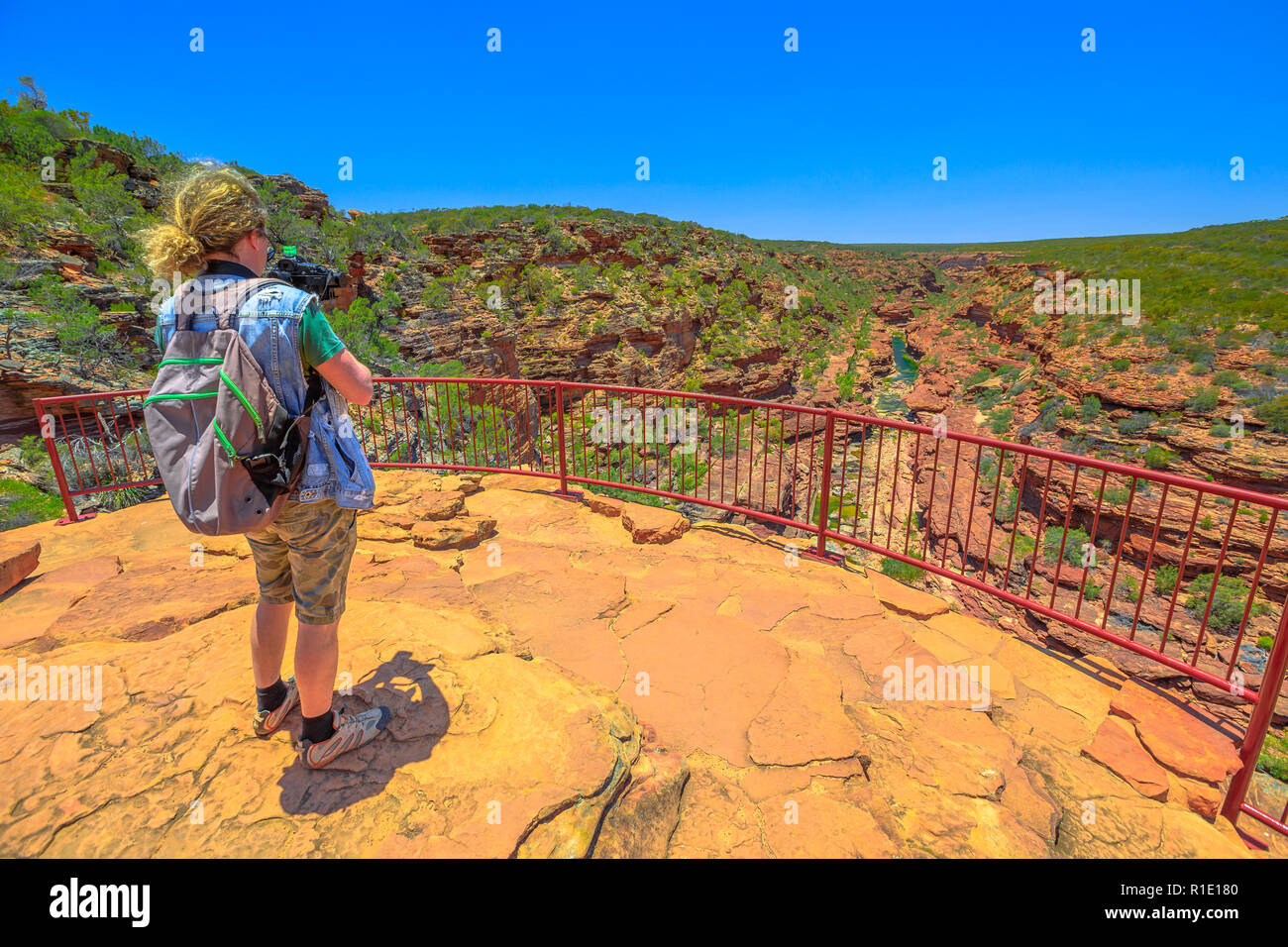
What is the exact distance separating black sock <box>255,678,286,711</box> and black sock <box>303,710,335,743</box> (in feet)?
0.84

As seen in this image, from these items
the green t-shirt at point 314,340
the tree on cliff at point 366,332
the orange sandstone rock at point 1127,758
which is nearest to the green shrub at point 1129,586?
the orange sandstone rock at point 1127,758

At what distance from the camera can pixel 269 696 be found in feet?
7.09

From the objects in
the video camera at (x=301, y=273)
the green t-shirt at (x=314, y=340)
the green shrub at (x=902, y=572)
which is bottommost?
the green shrub at (x=902, y=572)

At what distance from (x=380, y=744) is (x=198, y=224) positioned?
1.89 metres

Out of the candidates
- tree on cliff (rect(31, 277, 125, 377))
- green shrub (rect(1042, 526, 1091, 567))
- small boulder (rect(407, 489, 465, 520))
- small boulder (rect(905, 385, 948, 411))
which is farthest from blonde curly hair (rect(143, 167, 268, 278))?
small boulder (rect(905, 385, 948, 411))

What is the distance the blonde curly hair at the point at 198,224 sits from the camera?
5.32 ft

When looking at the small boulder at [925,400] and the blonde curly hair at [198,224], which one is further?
the small boulder at [925,400]

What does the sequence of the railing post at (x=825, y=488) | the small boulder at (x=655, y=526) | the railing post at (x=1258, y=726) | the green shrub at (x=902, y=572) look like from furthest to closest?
the green shrub at (x=902, y=572) < the small boulder at (x=655, y=526) < the railing post at (x=825, y=488) < the railing post at (x=1258, y=726)

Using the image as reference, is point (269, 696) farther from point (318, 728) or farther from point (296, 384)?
point (296, 384)

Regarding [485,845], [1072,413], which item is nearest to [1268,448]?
[1072,413]

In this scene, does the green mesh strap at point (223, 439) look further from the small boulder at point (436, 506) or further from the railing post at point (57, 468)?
the railing post at point (57, 468)

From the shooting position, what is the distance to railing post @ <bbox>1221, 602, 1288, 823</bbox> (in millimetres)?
2361

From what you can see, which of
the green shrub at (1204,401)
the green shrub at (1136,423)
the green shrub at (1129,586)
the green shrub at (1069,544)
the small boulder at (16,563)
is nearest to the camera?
the small boulder at (16,563)

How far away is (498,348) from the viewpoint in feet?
80.1
